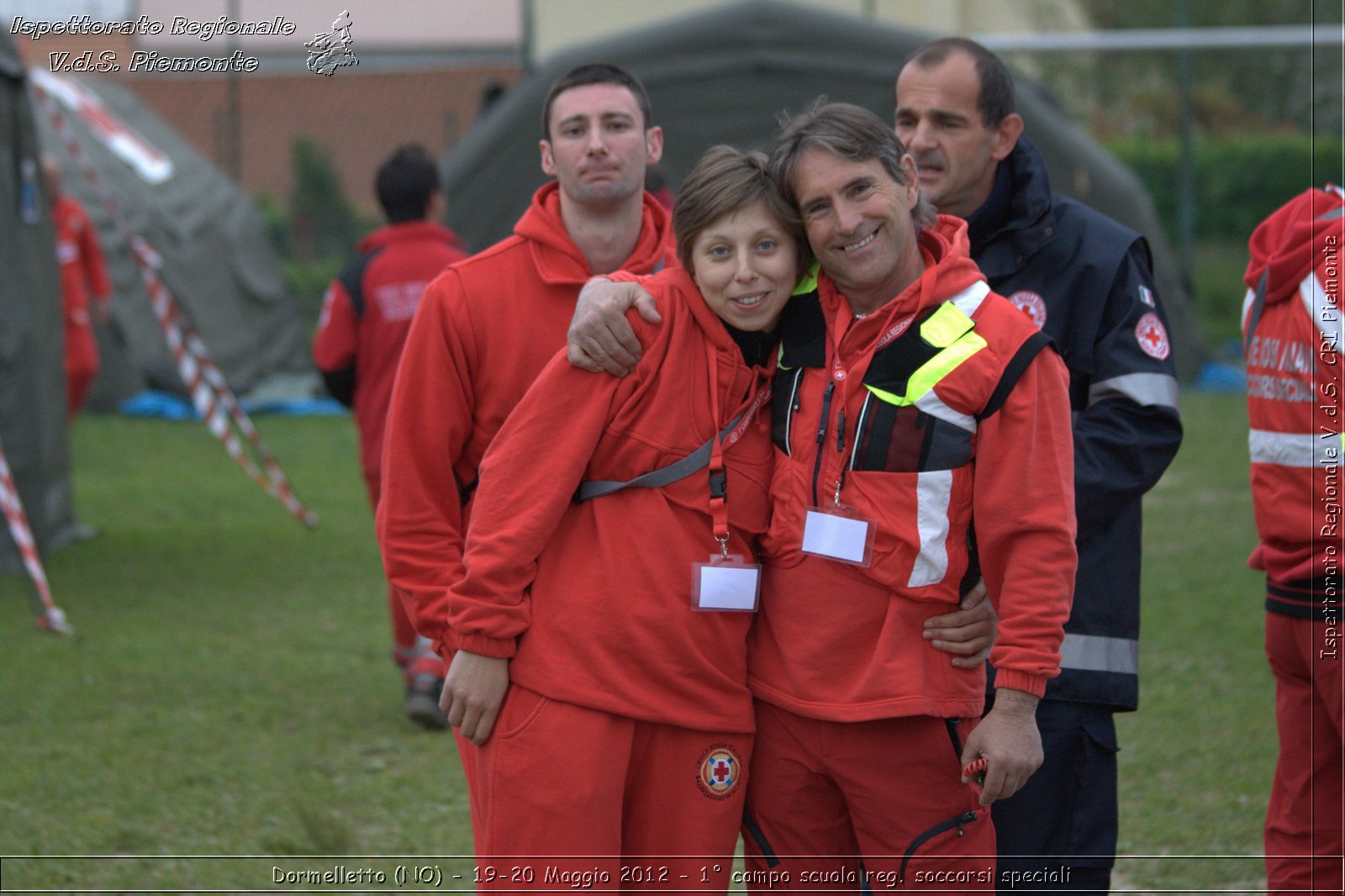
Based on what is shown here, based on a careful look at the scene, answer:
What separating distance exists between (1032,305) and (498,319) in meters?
1.19

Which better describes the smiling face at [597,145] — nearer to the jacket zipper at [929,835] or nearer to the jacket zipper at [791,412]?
the jacket zipper at [791,412]

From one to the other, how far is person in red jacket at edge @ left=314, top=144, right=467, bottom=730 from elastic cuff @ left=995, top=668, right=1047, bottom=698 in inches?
141

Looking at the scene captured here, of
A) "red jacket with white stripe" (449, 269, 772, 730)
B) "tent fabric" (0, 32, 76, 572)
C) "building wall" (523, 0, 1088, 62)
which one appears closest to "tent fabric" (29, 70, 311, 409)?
"tent fabric" (0, 32, 76, 572)

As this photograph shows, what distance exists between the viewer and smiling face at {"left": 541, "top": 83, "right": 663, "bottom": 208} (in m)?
3.25

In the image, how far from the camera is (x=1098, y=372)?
314 centimetres

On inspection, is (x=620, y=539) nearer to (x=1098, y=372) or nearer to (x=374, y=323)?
(x=1098, y=372)

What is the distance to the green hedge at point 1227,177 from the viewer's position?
1783cm

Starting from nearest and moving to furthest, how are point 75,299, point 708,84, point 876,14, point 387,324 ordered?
point 387,324
point 75,299
point 708,84
point 876,14

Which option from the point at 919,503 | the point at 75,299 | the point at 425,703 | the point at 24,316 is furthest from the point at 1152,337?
the point at 75,299

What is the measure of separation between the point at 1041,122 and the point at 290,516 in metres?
7.67

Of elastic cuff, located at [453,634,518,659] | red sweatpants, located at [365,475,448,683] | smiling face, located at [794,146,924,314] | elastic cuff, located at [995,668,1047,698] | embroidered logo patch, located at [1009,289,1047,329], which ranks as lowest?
red sweatpants, located at [365,475,448,683]

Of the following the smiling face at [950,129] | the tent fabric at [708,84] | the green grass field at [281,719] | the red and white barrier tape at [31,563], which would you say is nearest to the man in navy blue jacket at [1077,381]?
the smiling face at [950,129]

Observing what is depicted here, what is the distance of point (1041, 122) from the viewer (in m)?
13.1

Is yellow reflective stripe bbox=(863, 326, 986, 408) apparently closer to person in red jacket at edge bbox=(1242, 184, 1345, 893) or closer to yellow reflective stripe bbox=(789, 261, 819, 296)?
yellow reflective stripe bbox=(789, 261, 819, 296)
